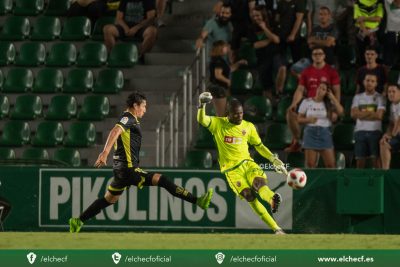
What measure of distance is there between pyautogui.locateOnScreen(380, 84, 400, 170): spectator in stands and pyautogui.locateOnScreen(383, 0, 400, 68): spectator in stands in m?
1.57

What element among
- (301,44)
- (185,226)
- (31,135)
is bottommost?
(185,226)

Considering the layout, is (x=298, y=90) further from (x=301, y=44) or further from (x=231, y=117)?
(x=231, y=117)

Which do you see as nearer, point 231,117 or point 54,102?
point 231,117

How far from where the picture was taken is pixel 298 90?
2195 centimetres

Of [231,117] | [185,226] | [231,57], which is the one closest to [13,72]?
[231,57]

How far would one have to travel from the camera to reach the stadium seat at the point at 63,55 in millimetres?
25203

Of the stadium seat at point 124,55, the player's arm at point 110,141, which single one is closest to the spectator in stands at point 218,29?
the stadium seat at point 124,55

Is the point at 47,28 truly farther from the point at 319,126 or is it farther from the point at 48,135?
the point at 319,126

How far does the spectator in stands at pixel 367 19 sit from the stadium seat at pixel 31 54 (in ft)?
20.7

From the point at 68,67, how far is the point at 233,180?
24.6ft

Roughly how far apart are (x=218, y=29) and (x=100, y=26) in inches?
124

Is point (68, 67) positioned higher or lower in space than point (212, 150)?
higher

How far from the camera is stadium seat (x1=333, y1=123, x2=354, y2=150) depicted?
22.5m

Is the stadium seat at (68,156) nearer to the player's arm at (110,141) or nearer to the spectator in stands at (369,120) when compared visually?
the spectator in stands at (369,120)
